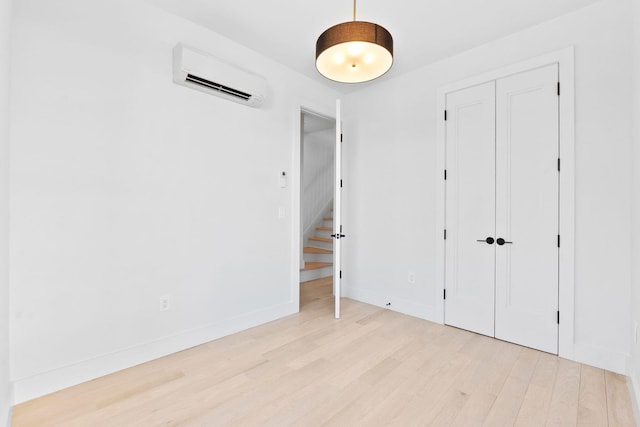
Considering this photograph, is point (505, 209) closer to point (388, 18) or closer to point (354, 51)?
point (388, 18)

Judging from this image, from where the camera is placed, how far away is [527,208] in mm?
2646

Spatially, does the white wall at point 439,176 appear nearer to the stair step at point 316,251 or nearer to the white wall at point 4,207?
the stair step at point 316,251

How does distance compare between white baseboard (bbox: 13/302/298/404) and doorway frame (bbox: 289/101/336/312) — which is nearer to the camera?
white baseboard (bbox: 13/302/298/404)

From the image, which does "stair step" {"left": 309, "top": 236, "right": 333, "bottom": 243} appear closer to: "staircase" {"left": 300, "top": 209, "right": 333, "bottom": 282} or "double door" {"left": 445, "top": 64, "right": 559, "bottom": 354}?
"staircase" {"left": 300, "top": 209, "right": 333, "bottom": 282}

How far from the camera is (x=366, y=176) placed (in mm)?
3883

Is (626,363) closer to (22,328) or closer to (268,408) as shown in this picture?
(268,408)

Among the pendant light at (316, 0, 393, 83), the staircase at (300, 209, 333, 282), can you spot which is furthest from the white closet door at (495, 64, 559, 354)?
the staircase at (300, 209, 333, 282)

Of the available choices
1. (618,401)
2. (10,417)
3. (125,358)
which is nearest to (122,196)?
(125,358)

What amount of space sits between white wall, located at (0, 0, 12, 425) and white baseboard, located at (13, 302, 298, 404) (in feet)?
0.52

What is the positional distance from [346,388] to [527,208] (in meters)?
2.10

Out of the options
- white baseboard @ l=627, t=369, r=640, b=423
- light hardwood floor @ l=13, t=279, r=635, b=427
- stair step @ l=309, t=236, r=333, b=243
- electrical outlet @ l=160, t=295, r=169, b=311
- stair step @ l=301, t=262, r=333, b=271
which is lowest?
light hardwood floor @ l=13, t=279, r=635, b=427

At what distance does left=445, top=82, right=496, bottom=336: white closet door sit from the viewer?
2.87 meters

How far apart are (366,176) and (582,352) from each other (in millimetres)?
2589

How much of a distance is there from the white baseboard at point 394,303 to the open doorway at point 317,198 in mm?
918
